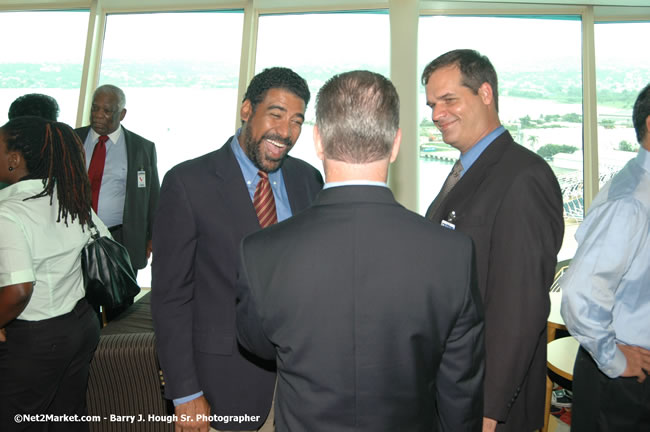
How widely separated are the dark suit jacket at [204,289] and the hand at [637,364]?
1224mm

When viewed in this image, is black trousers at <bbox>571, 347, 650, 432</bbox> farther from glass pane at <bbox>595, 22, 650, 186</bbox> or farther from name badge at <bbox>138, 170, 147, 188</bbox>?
glass pane at <bbox>595, 22, 650, 186</bbox>

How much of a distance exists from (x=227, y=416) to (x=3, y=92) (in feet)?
19.8

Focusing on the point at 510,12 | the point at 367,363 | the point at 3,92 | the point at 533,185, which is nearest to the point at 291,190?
the point at 533,185

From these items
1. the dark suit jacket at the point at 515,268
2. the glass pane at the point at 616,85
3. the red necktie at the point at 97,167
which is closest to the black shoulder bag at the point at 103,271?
the dark suit jacket at the point at 515,268

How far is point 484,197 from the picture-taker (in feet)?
5.58

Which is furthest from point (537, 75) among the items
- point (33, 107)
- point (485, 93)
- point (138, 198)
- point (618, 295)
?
point (33, 107)

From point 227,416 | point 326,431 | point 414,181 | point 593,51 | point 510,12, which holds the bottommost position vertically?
point 227,416

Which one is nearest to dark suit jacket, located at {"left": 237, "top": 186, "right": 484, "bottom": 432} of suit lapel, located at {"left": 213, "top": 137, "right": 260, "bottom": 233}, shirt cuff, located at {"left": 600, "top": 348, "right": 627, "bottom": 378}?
suit lapel, located at {"left": 213, "top": 137, "right": 260, "bottom": 233}

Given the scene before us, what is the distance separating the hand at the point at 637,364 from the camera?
1687 mm

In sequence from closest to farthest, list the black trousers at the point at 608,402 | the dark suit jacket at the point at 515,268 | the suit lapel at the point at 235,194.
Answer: the dark suit jacket at the point at 515,268
the black trousers at the point at 608,402
the suit lapel at the point at 235,194

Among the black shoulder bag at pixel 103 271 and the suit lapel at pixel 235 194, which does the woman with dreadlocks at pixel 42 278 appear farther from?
the suit lapel at pixel 235 194

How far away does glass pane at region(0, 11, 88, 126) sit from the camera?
19.5 ft

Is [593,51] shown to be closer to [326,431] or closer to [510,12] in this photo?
[510,12]

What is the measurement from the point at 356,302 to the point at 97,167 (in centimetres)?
370
